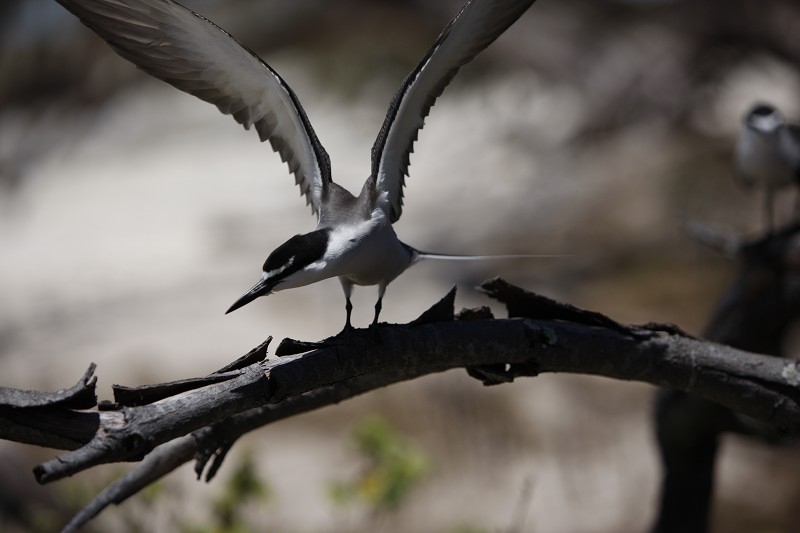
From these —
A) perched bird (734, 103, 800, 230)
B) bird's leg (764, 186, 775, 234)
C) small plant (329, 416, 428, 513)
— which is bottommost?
small plant (329, 416, 428, 513)

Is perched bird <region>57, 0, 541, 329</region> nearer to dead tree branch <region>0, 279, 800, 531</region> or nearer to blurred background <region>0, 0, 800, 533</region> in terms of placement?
dead tree branch <region>0, 279, 800, 531</region>

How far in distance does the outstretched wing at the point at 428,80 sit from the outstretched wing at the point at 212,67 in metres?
0.16

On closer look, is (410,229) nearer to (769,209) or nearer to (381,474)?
(769,209)

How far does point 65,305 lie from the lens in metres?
6.45

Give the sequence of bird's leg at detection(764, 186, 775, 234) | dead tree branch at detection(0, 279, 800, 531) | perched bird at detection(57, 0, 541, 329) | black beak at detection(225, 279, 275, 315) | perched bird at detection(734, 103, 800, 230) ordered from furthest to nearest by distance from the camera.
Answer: perched bird at detection(734, 103, 800, 230) < bird's leg at detection(764, 186, 775, 234) < perched bird at detection(57, 0, 541, 329) < black beak at detection(225, 279, 275, 315) < dead tree branch at detection(0, 279, 800, 531)

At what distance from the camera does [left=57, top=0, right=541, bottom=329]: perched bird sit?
2016 mm

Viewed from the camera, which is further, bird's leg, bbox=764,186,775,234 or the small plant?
bird's leg, bbox=764,186,775,234

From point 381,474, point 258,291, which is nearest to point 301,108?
point 258,291

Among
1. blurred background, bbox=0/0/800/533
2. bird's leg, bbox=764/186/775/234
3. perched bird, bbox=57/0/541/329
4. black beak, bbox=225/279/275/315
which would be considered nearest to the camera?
black beak, bbox=225/279/275/315

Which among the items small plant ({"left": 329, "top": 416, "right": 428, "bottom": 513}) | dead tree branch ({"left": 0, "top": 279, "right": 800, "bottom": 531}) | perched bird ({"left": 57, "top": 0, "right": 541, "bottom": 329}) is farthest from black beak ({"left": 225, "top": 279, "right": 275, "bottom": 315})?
small plant ({"left": 329, "top": 416, "right": 428, "bottom": 513})

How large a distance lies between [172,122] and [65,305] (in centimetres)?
348

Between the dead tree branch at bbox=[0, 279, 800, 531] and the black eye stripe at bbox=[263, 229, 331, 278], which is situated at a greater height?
the black eye stripe at bbox=[263, 229, 331, 278]

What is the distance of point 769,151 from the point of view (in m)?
3.69

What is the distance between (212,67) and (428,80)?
0.49m
